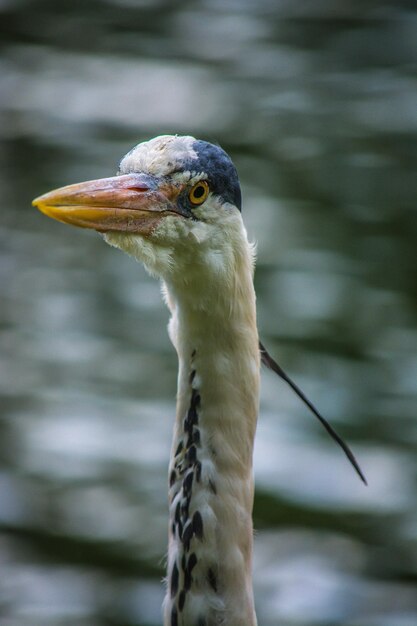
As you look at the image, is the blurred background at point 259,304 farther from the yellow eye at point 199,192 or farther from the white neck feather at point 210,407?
the yellow eye at point 199,192

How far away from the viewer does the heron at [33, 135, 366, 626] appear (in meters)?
3.10

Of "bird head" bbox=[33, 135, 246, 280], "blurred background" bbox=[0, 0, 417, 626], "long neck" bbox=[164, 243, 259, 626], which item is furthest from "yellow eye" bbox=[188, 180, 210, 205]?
"blurred background" bbox=[0, 0, 417, 626]

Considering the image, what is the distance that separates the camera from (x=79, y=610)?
509 centimetres

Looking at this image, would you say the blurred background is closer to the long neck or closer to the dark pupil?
the long neck

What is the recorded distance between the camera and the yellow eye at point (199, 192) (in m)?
3.12

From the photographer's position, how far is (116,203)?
10.1 feet

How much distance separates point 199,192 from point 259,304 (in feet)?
13.0

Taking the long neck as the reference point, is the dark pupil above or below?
above

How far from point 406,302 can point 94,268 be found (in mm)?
1997

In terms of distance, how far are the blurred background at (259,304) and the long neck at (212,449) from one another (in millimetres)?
1849

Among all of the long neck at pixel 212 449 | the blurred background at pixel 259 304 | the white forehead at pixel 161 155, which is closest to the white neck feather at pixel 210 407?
the long neck at pixel 212 449

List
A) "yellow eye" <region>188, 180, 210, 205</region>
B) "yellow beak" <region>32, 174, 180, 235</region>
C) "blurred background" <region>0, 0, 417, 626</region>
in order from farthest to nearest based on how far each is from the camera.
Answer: "blurred background" <region>0, 0, 417, 626</region>
"yellow eye" <region>188, 180, 210, 205</region>
"yellow beak" <region>32, 174, 180, 235</region>

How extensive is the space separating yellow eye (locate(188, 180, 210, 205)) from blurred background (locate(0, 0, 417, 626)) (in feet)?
8.05

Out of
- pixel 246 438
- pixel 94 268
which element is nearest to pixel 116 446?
pixel 94 268
